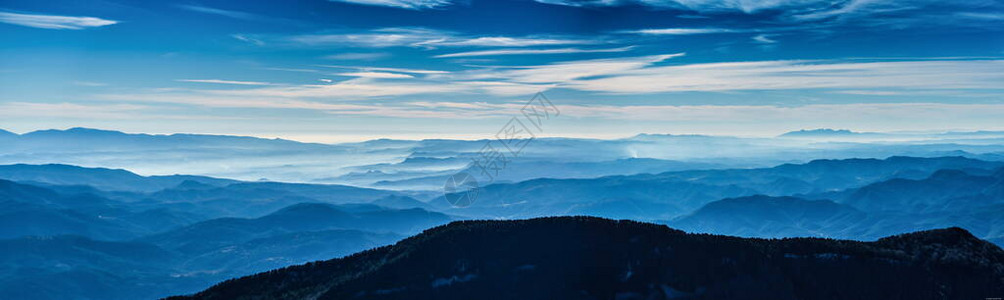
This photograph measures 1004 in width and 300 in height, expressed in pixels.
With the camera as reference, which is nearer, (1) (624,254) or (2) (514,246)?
(1) (624,254)

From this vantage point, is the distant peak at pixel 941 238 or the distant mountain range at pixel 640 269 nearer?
the distant mountain range at pixel 640 269

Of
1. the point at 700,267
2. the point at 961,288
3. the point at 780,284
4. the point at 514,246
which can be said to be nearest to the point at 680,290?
the point at 700,267

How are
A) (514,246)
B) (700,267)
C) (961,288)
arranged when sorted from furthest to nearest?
(514,246), (700,267), (961,288)

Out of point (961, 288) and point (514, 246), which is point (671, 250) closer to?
point (514, 246)

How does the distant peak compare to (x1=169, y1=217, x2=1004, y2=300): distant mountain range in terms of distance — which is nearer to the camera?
(x1=169, y1=217, x2=1004, y2=300): distant mountain range

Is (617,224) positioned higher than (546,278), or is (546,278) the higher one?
(617,224)

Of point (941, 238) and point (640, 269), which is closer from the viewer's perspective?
point (640, 269)

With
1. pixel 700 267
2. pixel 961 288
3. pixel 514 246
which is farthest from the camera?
pixel 514 246

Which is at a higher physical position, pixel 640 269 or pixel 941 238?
pixel 941 238
